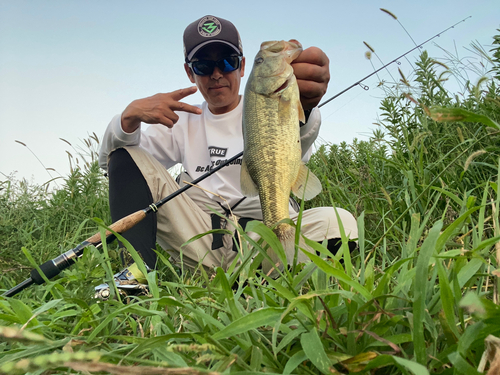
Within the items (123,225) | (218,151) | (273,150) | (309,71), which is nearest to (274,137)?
(273,150)

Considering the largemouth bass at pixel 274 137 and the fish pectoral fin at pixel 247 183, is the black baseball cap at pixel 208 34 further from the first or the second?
the fish pectoral fin at pixel 247 183

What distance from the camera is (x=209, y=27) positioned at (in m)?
3.80

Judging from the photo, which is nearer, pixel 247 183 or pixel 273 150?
pixel 273 150

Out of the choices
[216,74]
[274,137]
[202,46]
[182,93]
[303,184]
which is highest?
[202,46]

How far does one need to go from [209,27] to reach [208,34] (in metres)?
0.11

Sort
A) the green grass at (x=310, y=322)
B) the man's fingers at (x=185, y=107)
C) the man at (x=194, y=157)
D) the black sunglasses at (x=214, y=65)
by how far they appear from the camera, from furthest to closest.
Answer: the black sunglasses at (x=214, y=65) < the man at (x=194, y=157) < the man's fingers at (x=185, y=107) < the green grass at (x=310, y=322)

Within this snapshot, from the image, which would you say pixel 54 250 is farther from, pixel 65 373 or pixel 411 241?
pixel 411 241

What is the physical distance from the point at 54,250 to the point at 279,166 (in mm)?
2798

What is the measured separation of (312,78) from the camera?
220 centimetres

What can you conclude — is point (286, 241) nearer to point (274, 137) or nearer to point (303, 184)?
point (303, 184)

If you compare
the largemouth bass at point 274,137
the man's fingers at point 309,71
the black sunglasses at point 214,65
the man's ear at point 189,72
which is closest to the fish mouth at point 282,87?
the largemouth bass at point 274,137

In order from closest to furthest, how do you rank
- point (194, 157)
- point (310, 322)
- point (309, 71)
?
point (310, 322) → point (309, 71) → point (194, 157)

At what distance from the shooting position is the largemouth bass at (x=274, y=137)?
1.98 meters


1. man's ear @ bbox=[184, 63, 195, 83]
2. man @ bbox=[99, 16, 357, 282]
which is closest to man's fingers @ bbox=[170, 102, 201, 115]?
Answer: man @ bbox=[99, 16, 357, 282]
